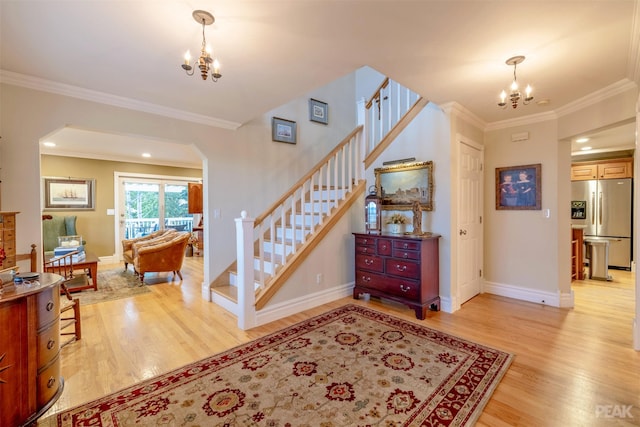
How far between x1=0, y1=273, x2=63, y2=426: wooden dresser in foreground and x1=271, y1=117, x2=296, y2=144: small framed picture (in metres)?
3.33

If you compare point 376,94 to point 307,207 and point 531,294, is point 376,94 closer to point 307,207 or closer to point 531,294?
point 307,207

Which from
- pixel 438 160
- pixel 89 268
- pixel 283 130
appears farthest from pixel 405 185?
pixel 89 268

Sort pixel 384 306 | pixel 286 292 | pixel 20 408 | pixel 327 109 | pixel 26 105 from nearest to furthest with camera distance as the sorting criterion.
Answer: pixel 20 408 < pixel 26 105 < pixel 286 292 < pixel 384 306 < pixel 327 109

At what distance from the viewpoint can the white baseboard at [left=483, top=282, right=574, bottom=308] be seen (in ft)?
11.4

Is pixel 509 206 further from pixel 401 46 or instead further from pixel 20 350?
pixel 20 350

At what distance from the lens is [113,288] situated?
4.39 metres

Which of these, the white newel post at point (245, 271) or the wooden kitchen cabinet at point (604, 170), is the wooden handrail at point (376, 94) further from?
the wooden kitchen cabinet at point (604, 170)

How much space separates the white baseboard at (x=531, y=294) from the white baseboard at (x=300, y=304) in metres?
2.07

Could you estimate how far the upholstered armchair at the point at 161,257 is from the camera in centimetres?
457

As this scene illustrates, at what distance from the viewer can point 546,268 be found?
3.61 m

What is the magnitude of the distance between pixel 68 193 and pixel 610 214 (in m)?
11.2

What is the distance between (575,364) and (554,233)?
1.92 m

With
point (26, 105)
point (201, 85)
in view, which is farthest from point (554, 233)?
point (26, 105)

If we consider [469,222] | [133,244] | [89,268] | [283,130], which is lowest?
[89,268]
